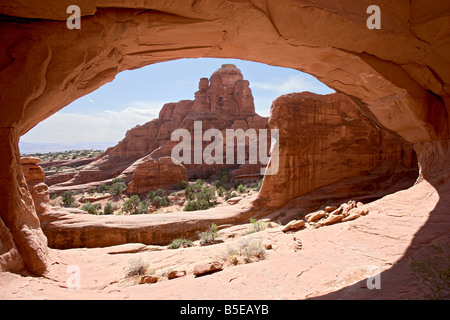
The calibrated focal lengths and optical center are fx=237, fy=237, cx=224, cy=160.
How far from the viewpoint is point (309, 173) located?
15273 mm

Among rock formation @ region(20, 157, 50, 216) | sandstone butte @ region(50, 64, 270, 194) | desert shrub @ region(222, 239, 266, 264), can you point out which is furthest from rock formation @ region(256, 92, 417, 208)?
sandstone butte @ region(50, 64, 270, 194)

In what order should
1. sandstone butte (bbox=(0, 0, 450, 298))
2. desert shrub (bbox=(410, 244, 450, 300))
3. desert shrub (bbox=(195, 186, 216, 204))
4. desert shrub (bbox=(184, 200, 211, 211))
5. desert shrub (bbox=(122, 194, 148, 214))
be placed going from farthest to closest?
desert shrub (bbox=(195, 186, 216, 204)) < desert shrub (bbox=(122, 194, 148, 214)) < desert shrub (bbox=(184, 200, 211, 211)) < sandstone butte (bbox=(0, 0, 450, 298)) < desert shrub (bbox=(410, 244, 450, 300))

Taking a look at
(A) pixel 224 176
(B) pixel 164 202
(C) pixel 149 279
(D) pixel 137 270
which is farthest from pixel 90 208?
(A) pixel 224 176

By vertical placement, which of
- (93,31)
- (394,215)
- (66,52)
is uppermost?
(93,31)

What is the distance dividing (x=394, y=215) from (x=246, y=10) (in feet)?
17.4

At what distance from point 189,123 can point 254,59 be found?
37.4 m

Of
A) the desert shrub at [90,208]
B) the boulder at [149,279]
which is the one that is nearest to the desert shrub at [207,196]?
the desert shrub at [90,208]

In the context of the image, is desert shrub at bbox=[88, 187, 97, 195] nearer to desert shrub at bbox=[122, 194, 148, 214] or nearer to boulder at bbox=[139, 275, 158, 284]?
Answer: desert shrub at bbox=[122, 194, 148, 214]

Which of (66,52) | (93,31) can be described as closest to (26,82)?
(66,52)

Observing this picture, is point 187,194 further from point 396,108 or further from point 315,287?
point 315,287

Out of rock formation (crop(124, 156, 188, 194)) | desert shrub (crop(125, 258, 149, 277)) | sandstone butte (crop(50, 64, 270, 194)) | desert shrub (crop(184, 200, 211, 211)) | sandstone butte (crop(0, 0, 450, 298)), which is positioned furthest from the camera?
sandstone butte (crop(50, 64, 270, 194))

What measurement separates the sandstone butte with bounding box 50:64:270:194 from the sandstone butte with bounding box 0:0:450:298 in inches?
1068

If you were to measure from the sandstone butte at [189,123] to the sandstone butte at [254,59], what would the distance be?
27.1m

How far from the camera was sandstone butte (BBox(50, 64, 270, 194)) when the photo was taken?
37500 mm
